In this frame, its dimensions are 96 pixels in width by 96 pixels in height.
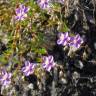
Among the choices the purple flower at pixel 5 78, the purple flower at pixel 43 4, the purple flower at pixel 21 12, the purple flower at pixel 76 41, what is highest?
the purple flower at pixel 43 4

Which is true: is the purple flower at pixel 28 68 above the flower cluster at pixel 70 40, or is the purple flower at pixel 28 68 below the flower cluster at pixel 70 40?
below

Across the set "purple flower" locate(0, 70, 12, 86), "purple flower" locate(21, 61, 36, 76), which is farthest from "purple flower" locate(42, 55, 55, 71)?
"purple flower" locate(0, 70, 12, 86)

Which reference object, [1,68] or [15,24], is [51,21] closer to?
[15,24]

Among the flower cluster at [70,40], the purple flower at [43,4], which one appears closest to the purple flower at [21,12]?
the purple flower at [43,4]

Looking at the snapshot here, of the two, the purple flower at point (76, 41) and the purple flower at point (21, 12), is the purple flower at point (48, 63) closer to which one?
the purple flower at point (76, 41)

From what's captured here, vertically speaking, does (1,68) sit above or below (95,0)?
below

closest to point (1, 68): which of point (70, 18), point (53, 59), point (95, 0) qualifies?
point (53, 59)

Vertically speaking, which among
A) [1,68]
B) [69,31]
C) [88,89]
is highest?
[69,31]
